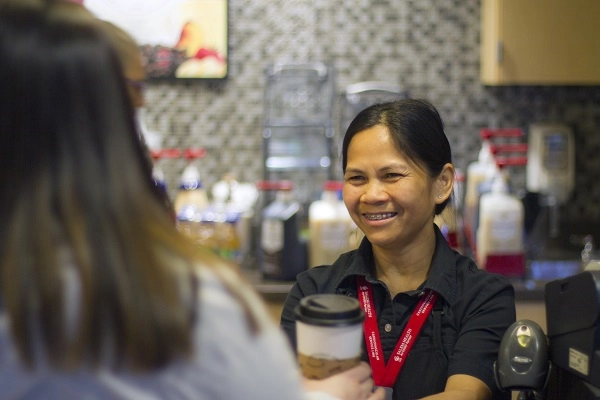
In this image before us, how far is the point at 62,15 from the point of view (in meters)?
0.85

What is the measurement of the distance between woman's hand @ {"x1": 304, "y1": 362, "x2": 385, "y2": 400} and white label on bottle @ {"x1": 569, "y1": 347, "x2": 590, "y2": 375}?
53 centimetres

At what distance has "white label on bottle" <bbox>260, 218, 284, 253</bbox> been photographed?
2996 mm

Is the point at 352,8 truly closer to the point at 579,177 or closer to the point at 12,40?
the point at 579,177

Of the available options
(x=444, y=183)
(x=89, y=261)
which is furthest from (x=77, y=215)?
(x=444, y=183)

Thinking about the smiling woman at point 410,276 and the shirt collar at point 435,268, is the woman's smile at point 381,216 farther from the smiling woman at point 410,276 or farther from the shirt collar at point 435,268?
the shirt collar at point 435,268

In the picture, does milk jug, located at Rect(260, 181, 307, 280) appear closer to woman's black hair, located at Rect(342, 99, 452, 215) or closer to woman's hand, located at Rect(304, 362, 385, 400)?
woman's black hair, located at Rect(342, 99, 452, 215)

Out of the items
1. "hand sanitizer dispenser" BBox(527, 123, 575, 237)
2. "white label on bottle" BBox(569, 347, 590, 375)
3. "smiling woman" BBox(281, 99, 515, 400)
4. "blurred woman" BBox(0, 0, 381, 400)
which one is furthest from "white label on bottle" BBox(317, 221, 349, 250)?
"blurred woman" BBox(0, 0, 381, 400)

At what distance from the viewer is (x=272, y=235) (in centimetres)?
301

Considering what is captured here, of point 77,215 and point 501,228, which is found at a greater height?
point 77,215

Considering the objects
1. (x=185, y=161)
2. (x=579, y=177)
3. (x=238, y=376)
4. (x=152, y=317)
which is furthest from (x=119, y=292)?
(x=579, y=177)

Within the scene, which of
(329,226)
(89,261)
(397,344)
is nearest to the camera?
(89,261)

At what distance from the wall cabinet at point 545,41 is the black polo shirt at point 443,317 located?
1.90 metres

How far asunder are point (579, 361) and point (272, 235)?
167 centimetres

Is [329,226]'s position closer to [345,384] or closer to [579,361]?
[579,361]
